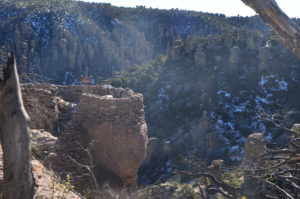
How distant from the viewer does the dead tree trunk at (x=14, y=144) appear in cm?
242

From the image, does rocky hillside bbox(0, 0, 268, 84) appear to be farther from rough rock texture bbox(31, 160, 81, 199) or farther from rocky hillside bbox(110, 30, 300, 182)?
rough rock texture bbox(31, 160, 81, 199)

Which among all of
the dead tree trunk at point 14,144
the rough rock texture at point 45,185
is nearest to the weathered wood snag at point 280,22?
the dead tree trunk at point 14,144

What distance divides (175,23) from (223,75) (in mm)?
27047

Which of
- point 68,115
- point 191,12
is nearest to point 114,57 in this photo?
point 191,12

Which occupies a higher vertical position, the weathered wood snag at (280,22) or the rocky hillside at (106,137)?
the weathered wood snag at (280,22)

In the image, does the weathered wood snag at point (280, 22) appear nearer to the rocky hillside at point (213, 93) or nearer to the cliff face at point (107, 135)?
the cliff face at point (107, 135)

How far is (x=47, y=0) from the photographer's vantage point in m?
44.6

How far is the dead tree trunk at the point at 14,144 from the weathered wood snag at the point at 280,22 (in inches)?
85.1

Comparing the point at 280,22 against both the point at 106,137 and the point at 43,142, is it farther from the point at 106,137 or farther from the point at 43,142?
the point at 106,137

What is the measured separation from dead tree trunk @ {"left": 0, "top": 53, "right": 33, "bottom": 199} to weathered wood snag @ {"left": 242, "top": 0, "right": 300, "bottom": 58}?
7.09 feet

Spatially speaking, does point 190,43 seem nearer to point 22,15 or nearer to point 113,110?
point 22,15

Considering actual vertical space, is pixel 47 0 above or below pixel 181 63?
above

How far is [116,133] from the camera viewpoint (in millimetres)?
6270

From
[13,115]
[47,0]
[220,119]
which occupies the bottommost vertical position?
[220,119]
